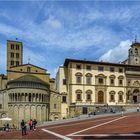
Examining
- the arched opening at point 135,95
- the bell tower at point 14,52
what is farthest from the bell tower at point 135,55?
the bell tower at point 14,52

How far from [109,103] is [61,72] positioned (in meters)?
13.8

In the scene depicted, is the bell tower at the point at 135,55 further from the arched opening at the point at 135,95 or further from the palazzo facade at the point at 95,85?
the arched opening at the point at 135,95

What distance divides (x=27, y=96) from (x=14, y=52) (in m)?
28.9

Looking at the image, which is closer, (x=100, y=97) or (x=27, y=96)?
(x=27, y=96)

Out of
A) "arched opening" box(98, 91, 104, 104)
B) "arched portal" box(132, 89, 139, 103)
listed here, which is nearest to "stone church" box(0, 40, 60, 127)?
"arched opening" box(98, 91, 104, 104)

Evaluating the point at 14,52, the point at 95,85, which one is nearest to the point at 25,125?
the point at 95,85

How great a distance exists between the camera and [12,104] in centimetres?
7038

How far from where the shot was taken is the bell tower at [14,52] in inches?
3731

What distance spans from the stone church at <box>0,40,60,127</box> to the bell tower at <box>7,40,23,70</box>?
1834cm

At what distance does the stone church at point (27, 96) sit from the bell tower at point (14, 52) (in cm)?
1834

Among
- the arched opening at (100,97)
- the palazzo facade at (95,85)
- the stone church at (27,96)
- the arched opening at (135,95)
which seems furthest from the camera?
the arched opening at (135,95)

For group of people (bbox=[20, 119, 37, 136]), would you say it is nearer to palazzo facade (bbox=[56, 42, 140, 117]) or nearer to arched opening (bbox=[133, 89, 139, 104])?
palazzo facade (bbox=[56, 42, 140, 117])

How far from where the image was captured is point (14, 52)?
95812 mm

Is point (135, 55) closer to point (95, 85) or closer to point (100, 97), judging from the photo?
point (95, 85)
